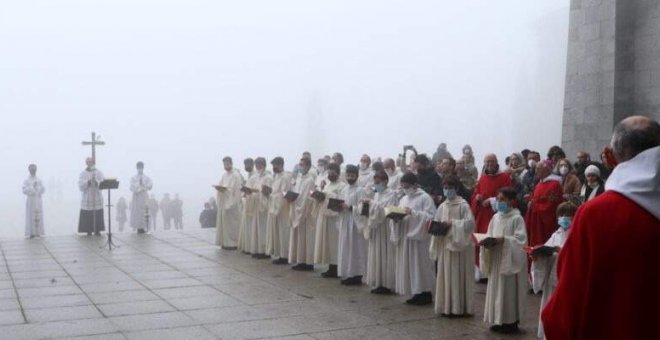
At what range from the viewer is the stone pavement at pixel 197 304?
746cm

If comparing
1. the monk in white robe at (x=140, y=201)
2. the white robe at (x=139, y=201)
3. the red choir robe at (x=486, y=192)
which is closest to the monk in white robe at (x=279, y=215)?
the red choir robe at (x=486, y=192)

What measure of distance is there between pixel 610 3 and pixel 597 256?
9.62 meters

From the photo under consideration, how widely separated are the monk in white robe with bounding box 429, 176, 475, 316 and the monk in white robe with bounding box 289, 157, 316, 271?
3956 millimetres

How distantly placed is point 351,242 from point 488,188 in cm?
207

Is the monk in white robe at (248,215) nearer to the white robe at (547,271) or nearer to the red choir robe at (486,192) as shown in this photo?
the red choir robe at (486,192)

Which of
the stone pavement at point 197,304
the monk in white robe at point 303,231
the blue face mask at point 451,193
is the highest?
the blue face mask at point 451,193

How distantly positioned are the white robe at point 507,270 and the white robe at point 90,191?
525 inches

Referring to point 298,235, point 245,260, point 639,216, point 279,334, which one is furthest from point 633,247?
point 245,260

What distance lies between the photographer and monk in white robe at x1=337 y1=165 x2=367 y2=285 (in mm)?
10344

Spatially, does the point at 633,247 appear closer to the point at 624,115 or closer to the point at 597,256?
the point at 597,256

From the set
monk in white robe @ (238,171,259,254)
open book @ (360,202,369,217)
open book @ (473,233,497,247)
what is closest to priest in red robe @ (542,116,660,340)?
open book @ (473,233,497,247)

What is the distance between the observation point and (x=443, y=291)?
804 centimetres

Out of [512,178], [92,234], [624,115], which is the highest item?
[624,115]

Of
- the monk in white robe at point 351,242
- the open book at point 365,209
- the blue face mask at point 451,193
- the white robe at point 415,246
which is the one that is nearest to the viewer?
the blue face mask at point 451,193
